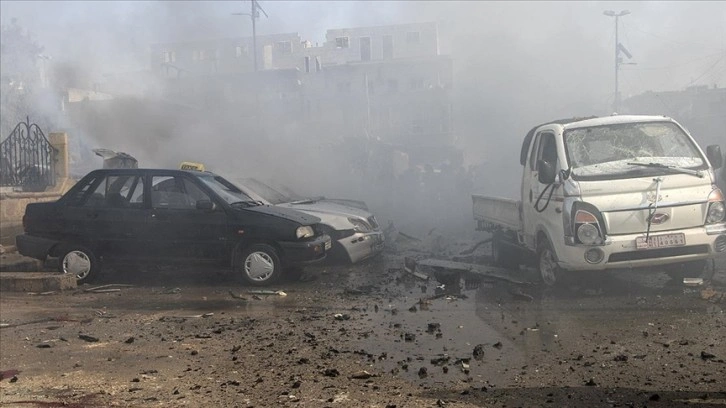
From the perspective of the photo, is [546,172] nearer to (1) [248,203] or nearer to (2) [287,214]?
(2) [287,214]

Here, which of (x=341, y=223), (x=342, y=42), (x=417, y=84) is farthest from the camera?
(x=417, y=84)

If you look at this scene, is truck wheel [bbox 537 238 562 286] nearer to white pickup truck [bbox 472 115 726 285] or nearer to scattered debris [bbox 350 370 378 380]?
white pickup truck [bbox 472 115 726 285]

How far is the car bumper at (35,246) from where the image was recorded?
770 cm

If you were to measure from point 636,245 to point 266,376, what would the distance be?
11.6 ft

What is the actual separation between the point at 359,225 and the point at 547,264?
3048 mm

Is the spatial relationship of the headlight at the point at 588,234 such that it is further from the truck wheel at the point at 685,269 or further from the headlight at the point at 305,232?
the headlight at the point at 305,232

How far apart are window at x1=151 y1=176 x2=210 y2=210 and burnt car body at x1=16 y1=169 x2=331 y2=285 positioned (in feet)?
0.04

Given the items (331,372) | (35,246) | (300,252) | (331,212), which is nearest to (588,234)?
(331,372)

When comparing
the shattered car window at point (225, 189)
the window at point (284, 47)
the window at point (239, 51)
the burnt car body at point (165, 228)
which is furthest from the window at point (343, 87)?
the burnt car body at point (165, 228)

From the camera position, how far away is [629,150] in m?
6.21

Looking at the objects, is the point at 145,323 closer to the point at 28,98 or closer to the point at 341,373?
the point at 341,373

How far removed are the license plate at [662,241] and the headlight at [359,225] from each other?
12.7 feet

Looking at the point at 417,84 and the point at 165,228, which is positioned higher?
the point at 417,84

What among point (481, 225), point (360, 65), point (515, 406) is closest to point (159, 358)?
point (515, 406)
